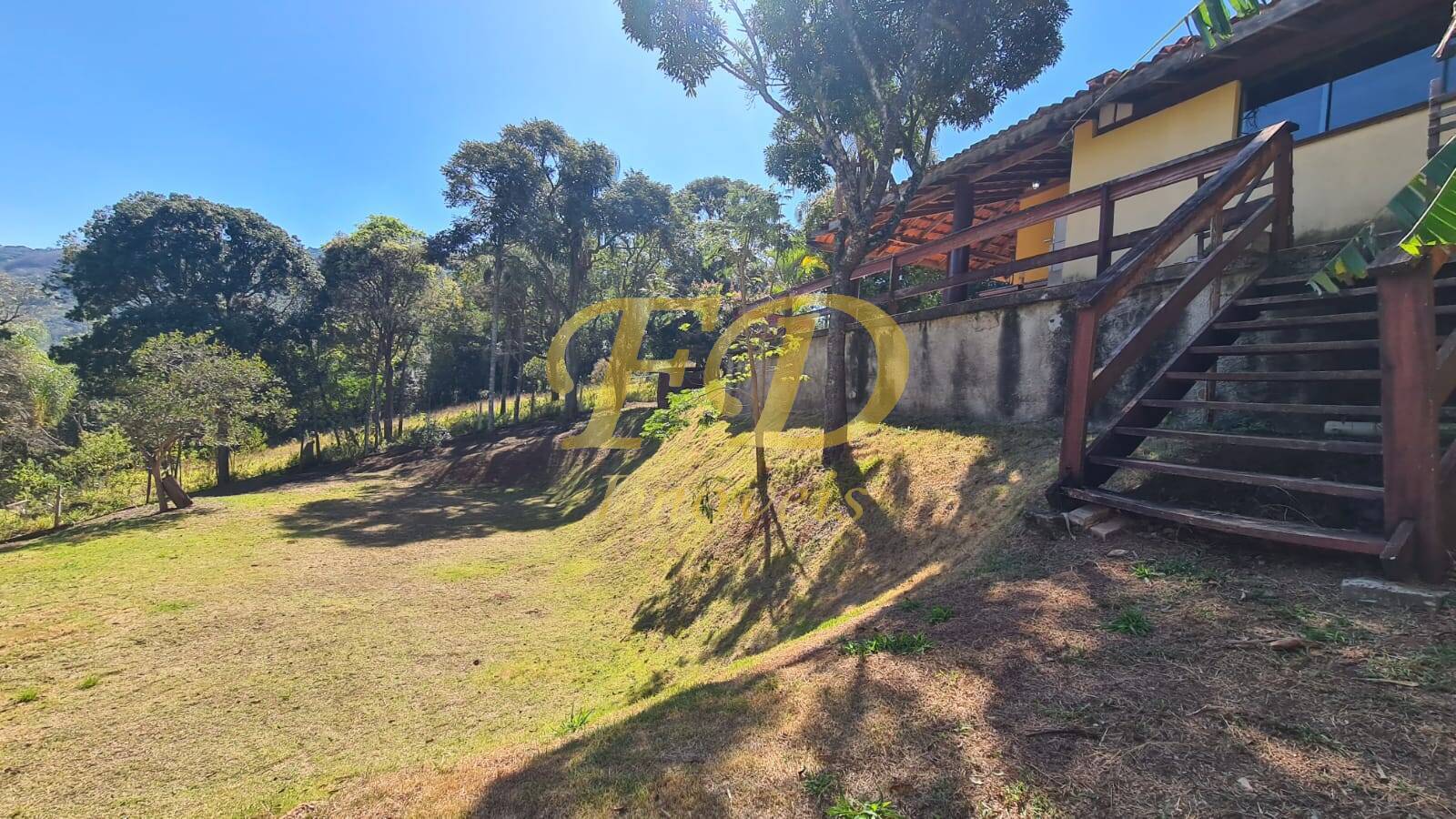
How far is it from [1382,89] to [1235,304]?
3.85 m

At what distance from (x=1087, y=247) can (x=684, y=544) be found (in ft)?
18.7

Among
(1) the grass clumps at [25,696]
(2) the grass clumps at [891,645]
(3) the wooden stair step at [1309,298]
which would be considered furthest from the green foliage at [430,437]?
(3) the wooden stair step at [1309,298]

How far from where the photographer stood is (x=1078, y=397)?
137 inches

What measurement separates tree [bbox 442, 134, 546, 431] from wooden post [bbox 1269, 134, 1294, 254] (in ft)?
71.0

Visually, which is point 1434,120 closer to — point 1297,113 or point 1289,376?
point 1289,376

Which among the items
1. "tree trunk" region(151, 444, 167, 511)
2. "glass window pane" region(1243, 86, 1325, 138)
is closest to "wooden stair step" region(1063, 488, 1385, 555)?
"glass window pane" region(1243, 86, 1325, 138)

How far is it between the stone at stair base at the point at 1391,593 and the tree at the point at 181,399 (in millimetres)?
17286

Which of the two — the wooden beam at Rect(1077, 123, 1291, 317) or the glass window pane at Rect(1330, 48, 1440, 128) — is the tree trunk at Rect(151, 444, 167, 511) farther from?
the glass window pane at Rect(1330, 48, 1440, 128)

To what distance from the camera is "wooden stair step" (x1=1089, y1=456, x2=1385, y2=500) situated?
2.46 meters

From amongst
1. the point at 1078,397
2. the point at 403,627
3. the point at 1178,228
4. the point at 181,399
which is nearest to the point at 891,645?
the point at 1078,397

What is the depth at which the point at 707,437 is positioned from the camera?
36.9 ft

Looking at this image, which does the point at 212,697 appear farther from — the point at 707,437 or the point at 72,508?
the point at 72,508

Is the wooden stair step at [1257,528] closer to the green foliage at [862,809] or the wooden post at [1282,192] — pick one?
the green foliage at [862,809]

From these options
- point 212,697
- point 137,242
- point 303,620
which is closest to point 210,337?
point 137,242
